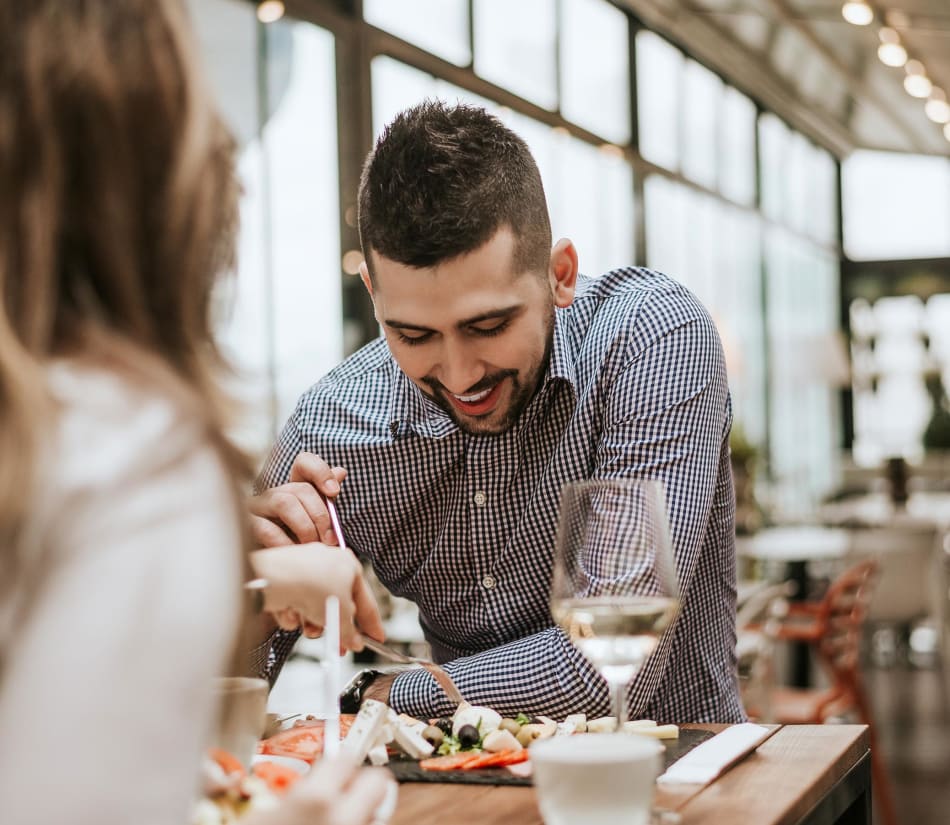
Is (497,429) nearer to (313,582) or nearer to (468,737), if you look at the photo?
(468,737)

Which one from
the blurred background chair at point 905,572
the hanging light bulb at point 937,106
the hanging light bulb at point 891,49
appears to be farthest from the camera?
the hanging light bulb at point 937,106

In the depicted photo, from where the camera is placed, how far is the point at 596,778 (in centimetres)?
87

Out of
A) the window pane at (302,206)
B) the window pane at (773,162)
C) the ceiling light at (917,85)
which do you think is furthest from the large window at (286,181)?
the window pane at (773,162)

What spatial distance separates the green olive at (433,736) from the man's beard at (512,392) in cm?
52

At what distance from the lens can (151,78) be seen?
673mm

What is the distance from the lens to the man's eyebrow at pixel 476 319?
159 centimetres

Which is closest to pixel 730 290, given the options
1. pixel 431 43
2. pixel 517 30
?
pixel 517 30

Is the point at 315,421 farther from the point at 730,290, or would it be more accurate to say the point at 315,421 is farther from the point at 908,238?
the point at 908,238

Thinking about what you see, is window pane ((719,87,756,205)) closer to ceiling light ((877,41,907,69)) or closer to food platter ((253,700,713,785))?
ceiling light ((877,41,907,69))

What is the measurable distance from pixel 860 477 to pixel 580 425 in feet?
35.8

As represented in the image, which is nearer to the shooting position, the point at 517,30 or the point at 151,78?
the point at 151,78

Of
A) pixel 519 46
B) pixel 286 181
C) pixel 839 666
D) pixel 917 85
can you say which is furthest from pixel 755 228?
pixel 839 666

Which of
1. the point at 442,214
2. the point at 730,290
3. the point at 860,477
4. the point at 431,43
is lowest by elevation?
the point at 860,477

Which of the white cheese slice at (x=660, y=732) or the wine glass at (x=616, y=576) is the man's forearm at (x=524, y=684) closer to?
the white cheese slice at (x=660, y=732)
